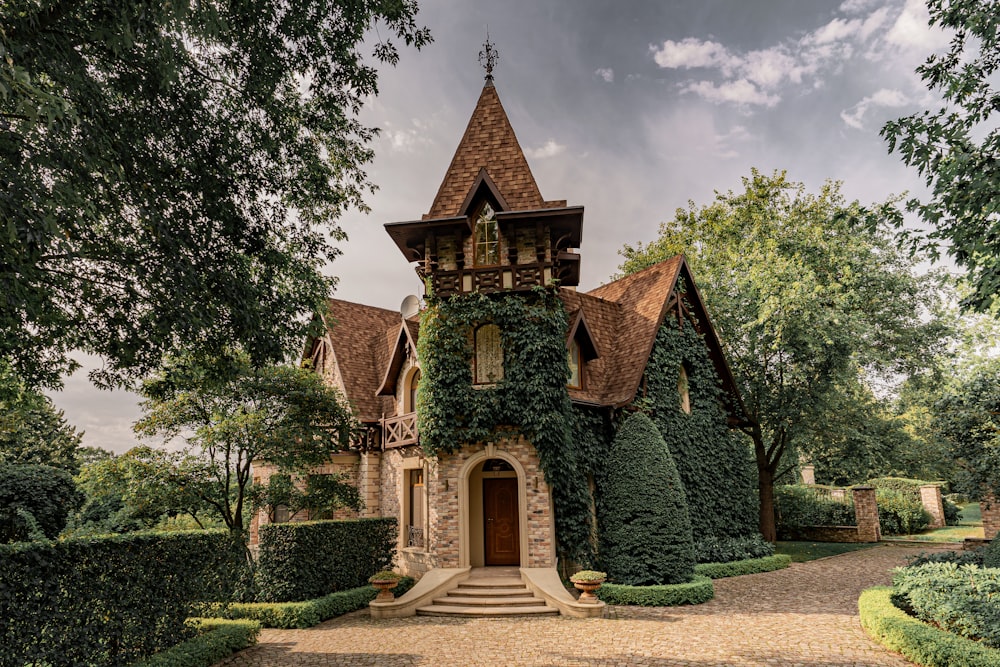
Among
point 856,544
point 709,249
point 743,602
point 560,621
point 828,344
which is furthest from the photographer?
point 709,249

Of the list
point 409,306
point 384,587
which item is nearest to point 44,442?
point 409,306

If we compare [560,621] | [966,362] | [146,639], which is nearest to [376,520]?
[560,621]

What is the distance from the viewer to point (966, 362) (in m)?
17.3

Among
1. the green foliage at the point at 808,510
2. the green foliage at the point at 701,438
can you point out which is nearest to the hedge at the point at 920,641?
the green foliage at the point at 701,438

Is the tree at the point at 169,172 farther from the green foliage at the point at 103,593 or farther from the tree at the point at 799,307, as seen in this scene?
the tree at the point at 799,307

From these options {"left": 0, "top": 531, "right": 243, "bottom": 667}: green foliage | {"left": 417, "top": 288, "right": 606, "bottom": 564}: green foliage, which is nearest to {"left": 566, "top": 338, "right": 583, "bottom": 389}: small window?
{"left": 417, "top": 288, "right": 606, "bottom": 564}: green foliage

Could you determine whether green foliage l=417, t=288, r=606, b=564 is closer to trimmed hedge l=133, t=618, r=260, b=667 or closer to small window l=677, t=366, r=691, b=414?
small window l=677, t=366, r=691, b=414

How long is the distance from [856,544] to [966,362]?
11195 millimetres

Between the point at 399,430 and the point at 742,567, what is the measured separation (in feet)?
37.0

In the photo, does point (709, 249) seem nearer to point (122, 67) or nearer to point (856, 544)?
point (856, 544)

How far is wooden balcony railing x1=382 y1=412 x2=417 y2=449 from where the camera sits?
17406 mm

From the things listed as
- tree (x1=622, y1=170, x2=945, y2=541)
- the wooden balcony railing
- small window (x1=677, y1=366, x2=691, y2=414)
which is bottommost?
the wooden balcony railing

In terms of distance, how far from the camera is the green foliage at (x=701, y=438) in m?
18.7

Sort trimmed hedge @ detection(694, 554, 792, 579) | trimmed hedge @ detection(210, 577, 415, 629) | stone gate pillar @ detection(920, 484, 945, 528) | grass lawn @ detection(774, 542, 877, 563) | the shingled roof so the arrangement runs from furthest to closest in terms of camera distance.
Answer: stone gate pillar @ detection(920, 484, 945, 528) → grass lawn @ detection(774, 542, 877, 563) → trimmed hedge @ detection(694, 554, 792, 579) → the shingled roof → trimmed hedge @ detection(210, 577, 415, 629)
